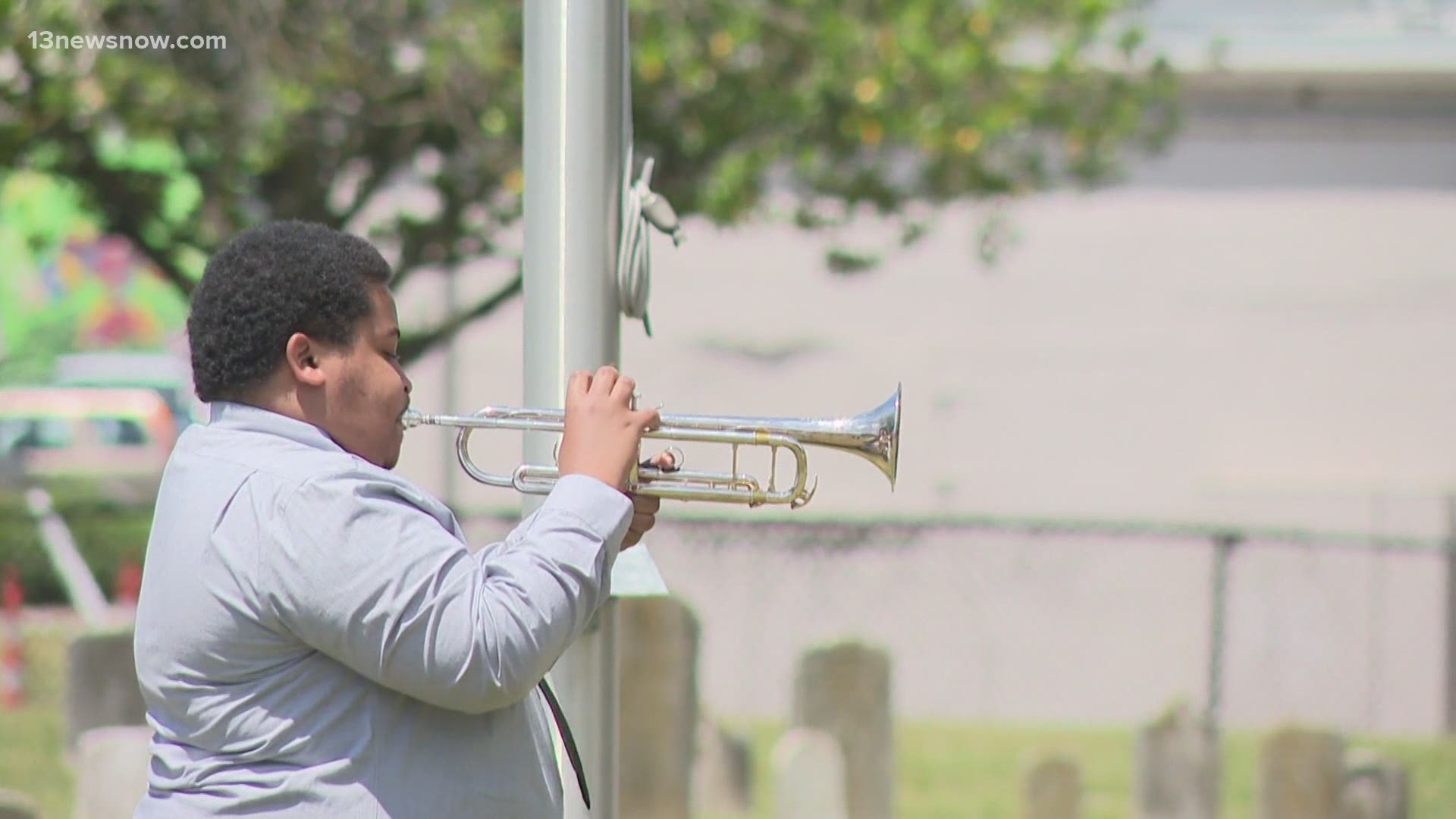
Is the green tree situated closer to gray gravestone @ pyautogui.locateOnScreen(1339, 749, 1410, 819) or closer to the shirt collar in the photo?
gray gravestone @ pyautogui.locateOnScreen(1339, 749, 1410, 819)

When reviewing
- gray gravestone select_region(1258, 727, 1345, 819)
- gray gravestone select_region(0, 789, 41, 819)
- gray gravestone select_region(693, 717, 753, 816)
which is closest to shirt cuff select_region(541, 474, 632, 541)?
gray gravestone select_region(0, 789, 41, 819)

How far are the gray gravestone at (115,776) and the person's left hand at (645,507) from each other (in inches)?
104

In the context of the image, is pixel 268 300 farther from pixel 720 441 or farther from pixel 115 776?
pixel 115 776

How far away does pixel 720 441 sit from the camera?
272 centimetres

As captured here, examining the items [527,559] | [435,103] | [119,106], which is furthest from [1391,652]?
[527,559]

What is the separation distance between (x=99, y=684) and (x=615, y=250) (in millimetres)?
3915

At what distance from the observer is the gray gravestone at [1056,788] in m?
6.67

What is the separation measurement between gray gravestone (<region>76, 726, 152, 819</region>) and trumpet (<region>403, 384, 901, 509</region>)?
2.43 metres

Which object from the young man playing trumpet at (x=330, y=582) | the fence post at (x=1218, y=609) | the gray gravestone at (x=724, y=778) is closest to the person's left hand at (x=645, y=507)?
the young man playing trumpet at (x=330, y=582)

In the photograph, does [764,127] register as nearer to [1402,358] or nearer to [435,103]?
[435,103]

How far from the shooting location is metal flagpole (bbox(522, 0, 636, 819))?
320cm

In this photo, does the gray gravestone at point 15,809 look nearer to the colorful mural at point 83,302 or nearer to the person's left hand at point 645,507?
the person's left hand at point 645,507

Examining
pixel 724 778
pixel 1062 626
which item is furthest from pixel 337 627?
pixel 1062 626

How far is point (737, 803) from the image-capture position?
7.82 m
